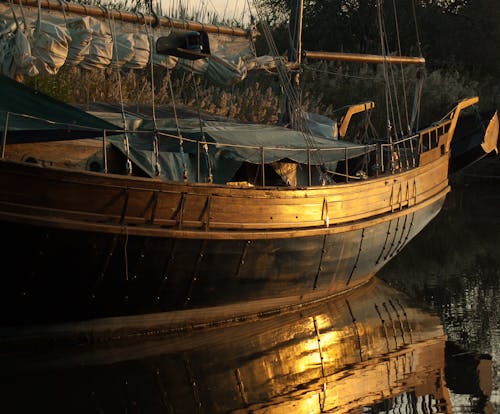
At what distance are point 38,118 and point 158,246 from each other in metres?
1.72

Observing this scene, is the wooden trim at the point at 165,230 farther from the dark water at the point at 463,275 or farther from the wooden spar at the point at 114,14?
the wooden spar at the point at 114,14

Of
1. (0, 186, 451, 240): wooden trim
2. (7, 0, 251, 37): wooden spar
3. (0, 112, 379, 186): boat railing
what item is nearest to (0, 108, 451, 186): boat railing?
(0, 112, 379, 186): boat railing

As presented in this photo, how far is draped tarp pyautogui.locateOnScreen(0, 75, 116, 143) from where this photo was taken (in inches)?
423

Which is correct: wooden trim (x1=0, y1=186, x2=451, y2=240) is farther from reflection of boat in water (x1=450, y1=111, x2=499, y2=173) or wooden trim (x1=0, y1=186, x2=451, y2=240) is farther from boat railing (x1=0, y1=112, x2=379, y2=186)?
reflection of boat in water (x1=450, y1=111, x2=499, y2=173)

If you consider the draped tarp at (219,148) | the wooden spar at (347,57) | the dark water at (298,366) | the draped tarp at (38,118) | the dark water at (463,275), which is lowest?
the dark water at (463,275)

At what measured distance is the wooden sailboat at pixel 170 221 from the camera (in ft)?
35.2

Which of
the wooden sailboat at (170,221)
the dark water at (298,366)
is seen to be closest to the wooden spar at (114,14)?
the wooden sailboat at (170,221)

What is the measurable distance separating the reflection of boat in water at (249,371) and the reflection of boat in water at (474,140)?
6535 mm

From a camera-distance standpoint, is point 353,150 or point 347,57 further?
point 347,57

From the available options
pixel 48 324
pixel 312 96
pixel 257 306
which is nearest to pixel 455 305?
pixel 257 306

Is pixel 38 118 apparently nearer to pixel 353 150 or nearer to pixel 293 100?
pixel 293 100

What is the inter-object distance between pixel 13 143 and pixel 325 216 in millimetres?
A: 3966

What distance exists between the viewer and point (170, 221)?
446 inches

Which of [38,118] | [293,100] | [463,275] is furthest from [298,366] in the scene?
[463,275]
